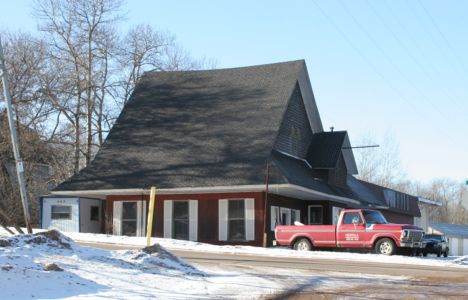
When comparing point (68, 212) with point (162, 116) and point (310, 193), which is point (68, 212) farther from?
point (310, 193)

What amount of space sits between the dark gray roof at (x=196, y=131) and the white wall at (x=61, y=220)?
194cm

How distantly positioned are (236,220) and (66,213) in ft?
33.3

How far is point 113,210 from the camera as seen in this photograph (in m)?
35.0

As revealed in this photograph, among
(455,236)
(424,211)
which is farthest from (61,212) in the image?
(455,236)

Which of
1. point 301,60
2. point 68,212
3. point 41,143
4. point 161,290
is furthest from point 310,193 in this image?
point 161,290

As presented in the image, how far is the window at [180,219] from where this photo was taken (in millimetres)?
33312

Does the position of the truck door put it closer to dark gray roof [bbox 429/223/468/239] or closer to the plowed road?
the plowed road

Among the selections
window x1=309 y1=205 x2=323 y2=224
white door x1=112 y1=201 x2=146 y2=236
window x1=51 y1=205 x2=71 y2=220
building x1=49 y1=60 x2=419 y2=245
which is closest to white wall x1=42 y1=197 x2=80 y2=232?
window x1=51 y1=205 x2=71 y2=220

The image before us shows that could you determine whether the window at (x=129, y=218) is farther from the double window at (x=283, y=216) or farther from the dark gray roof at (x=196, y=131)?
the double window at (x=283, y=216)

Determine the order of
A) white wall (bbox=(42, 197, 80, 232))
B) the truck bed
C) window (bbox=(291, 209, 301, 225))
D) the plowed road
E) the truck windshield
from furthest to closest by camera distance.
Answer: white wall (bbox=(42, 197, 80, 232)) < window (bbox=(291, 209, 301, 225)) < the truck bed < the truck windshield < the plowed road

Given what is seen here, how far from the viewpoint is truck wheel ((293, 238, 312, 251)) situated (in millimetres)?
27641

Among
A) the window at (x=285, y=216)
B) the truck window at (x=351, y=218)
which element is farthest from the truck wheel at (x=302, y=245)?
the window at (x=285, y=216)

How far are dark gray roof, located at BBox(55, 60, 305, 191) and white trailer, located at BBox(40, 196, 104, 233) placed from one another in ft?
6.52

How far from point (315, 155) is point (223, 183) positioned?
8.91m
